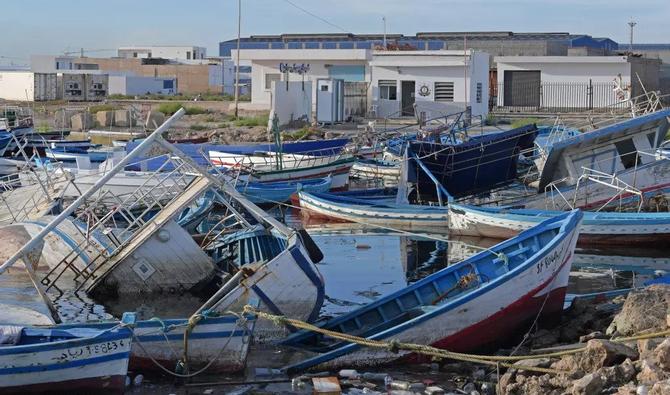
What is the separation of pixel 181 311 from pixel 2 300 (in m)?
2.50

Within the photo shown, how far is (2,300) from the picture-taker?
1487 cm

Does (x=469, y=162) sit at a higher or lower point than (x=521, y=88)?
lower

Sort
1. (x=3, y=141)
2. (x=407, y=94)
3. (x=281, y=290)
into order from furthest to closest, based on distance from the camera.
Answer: (x=407, y=94), (x=3, y=141), (x=281, y=290)

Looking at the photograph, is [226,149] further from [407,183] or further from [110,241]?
[110,241]

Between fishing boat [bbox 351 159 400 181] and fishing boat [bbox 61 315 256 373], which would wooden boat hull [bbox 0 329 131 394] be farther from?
fishing boat [bbox 351 159 400 181]

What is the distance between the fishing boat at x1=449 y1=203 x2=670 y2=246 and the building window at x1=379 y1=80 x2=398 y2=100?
93.5ft

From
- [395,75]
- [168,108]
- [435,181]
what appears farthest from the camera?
[168,108]

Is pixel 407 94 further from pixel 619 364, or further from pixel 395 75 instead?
pixel 619 364

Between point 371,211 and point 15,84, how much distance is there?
179 feet

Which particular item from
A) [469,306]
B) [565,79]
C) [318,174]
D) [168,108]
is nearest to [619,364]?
[469,306]

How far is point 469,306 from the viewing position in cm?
1340

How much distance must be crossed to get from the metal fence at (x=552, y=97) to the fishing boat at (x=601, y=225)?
28.6m

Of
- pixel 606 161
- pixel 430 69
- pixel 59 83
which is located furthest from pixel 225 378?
pixel 59 83

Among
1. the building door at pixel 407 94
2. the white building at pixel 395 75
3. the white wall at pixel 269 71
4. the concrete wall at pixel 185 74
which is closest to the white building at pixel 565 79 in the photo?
the white building at pixel 395 75
